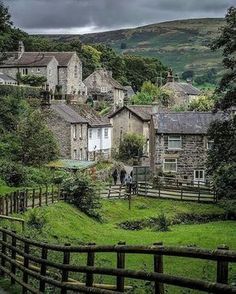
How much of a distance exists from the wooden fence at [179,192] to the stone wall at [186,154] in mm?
4952

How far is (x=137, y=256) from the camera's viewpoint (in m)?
29.5

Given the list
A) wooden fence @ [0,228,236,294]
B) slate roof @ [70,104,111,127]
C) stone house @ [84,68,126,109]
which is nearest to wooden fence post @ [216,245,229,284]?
wooden fence @ [0,228,236,294]

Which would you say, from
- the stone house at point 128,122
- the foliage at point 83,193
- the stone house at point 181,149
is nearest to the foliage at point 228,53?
the foliage at point 83,193

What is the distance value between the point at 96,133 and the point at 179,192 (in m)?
27.2

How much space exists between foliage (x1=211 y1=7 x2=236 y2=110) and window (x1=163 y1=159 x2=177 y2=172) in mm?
32165

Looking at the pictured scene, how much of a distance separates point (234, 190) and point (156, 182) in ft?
68.8

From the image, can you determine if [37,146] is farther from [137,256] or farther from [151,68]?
[151,68]

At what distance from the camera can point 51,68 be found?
120 meters

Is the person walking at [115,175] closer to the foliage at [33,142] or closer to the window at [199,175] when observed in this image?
the foliage at [33,142]

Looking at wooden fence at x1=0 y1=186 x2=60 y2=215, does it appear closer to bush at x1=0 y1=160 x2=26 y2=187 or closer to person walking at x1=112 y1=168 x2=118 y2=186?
bush at x1=0 y1=160 x2=26 y2=187

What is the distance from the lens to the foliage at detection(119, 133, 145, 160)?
87.9 meters

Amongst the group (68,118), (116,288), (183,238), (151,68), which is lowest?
(183,238)

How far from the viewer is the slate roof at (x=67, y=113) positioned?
76.2 m

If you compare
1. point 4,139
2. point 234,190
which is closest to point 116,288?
point 234,190
